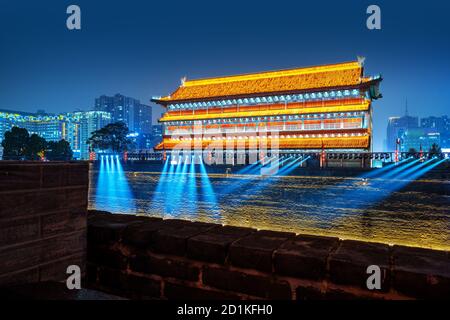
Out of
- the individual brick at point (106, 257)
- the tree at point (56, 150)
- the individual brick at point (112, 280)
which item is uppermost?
the tree at point (56, 150)

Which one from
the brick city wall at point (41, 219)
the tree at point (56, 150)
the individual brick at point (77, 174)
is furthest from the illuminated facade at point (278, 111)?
the tree at point (56, 150)

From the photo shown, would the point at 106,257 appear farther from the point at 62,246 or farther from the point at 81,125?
the point at 81,125

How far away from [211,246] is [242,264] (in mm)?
246

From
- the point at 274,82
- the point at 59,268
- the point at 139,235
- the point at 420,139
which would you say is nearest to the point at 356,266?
the point at 139,235

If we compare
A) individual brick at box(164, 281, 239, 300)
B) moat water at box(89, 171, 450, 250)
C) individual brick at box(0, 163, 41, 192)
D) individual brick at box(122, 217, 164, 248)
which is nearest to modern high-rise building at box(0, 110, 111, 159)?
moat water at box(89, 171, 450, 250)

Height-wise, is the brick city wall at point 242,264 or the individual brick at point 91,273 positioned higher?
the brick city wall at point 242,264

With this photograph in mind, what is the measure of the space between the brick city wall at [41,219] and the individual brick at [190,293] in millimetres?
712

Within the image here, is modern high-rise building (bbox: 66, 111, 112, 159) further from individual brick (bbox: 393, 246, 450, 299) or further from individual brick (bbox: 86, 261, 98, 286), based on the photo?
individual brick (bbox: 393, 246, 450, 299)

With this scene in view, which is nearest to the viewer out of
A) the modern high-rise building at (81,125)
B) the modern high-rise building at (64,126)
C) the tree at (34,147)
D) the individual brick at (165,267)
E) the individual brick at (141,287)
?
the individual brick at (165,267)

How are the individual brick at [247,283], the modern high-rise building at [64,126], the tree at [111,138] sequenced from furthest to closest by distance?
the modern high-rise building at [64,126] < the tree at [111,138] < the individual brick at [247,283]

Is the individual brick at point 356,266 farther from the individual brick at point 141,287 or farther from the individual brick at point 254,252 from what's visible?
the individual brick at point 141,287

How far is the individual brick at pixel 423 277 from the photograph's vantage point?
1442 millimetres
